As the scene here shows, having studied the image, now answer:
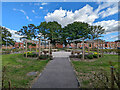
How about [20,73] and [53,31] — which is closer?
[20,73]

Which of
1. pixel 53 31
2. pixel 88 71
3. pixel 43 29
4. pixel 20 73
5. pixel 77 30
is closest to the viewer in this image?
pixel 20 73

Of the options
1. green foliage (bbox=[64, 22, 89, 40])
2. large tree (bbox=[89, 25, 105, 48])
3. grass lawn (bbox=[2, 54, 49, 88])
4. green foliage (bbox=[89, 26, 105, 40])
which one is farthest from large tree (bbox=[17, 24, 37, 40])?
grass lawn (bbox=[2, 54, 49, 88])

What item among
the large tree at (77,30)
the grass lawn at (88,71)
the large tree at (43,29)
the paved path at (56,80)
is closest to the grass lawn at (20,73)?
the paved path at (56,80)

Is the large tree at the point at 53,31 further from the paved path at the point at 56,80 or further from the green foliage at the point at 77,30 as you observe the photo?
the paved path at the point at 56,80

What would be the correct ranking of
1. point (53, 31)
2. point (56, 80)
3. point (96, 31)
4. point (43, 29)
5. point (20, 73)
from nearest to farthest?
point (56, 80) → point (20, 73) → point (53, 31) → point (43, 29) → point (96, 31)

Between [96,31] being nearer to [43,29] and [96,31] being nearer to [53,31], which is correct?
[53,31]

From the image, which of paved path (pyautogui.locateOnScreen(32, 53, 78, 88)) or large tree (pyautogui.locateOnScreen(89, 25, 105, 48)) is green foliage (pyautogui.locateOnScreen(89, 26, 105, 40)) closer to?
large tree (pyautogui.locateOnScreen(89, 25, 105, 48))

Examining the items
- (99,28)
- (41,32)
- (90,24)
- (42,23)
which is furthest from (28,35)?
(99,28)

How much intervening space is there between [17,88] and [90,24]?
29609 millimetres

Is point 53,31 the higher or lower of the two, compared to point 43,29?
lower

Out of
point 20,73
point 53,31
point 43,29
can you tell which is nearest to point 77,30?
point 53,31

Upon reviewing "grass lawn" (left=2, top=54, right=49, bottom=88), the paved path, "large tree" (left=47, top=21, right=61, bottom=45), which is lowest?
the paved path

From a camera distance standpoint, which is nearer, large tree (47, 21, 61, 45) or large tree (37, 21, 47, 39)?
large tree (47, 21, 61, 45)

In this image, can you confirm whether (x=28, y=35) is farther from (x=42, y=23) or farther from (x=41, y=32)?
(x=42, y=23)
